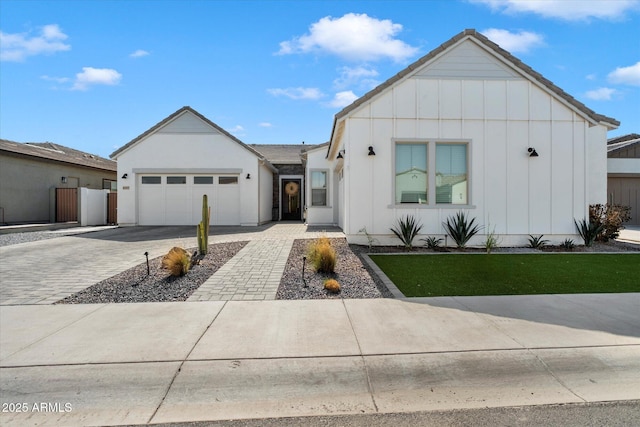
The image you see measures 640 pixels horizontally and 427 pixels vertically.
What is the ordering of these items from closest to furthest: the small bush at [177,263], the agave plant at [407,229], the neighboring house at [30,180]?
the small bush at [177,263]
the agave plant at [407,229]
the neighboring house at [30,180]

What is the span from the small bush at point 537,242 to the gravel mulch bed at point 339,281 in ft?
17.4

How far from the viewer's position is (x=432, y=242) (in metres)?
9.45

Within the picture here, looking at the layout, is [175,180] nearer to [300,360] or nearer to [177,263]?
[177,263]

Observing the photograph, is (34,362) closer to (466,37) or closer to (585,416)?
(585,416)

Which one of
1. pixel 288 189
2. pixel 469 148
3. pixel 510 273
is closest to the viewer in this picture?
pixel 510 273

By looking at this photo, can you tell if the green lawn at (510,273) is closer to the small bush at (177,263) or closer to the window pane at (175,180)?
the small bush at (177,263)

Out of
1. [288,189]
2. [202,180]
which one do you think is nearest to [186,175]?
[202,180]

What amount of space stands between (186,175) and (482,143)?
12.8 meters

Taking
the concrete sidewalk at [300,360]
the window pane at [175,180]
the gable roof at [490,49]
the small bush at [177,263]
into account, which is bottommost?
the concrete sidewalk at [300,360]

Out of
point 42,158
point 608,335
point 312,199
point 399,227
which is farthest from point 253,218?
→ point 608,335

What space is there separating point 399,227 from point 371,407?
7.11 m

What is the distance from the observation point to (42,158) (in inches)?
653

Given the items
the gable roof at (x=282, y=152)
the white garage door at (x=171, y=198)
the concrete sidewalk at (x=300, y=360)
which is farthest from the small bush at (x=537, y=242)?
the white garage door at (x=171, y=198)

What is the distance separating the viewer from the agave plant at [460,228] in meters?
9.39
